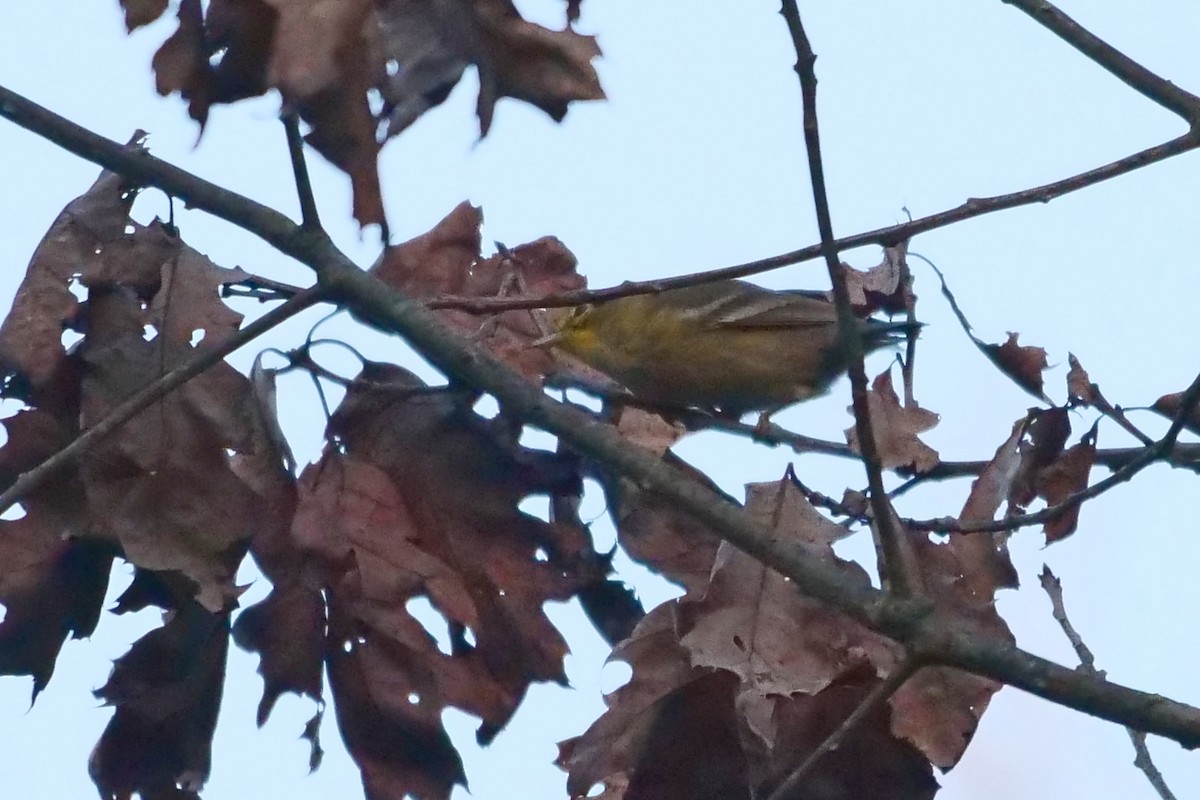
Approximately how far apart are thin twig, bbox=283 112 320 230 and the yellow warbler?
307cm

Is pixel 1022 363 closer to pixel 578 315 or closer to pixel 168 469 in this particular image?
pixel 168 469

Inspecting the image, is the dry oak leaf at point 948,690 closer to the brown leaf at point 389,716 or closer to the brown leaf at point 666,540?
the brown leaf at point 666,540

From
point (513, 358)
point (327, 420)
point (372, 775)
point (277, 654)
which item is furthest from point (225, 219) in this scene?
point (513, 358)

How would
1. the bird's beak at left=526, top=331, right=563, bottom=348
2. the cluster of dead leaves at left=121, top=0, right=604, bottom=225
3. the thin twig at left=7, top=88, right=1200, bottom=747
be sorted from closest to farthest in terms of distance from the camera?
the cluster of dead leaves at left=121, top=0, right=604, bottom=225 < the thin twig at left=7, top=88, right=1200, bottom=747 < the bird's beak at left=526, top=331, right=563, bottom=348

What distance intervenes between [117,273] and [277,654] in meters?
0.75

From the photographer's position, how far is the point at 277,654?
2.60 m

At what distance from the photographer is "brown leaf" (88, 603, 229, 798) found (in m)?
2.67

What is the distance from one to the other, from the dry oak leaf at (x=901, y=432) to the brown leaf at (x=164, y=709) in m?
1.64

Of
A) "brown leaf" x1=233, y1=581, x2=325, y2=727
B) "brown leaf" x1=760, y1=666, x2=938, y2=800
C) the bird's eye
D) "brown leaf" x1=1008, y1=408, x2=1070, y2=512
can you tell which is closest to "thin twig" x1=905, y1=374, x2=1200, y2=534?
"brown leaf" x1=1008, y1=408, x2=1070, y2=512

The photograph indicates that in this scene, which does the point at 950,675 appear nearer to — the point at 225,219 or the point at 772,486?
the point at 772,486

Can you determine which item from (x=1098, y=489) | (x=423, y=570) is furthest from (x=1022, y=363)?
(x=423, y=570)

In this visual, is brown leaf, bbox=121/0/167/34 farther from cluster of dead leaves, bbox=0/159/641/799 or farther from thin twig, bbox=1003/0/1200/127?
thin twig, bbox=1003/0/1200/127

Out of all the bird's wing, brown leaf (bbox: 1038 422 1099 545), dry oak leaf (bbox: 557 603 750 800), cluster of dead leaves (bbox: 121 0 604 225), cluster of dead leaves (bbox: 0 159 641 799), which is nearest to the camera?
cluster of dead leaves (bbox: 121 0 604 225)

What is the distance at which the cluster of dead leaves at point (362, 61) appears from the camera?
1.78 meters
